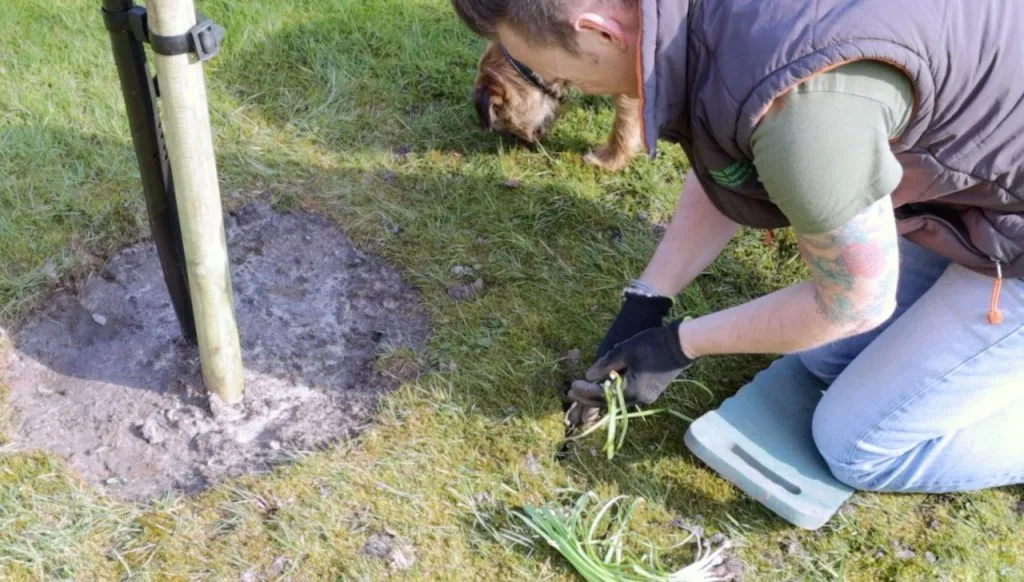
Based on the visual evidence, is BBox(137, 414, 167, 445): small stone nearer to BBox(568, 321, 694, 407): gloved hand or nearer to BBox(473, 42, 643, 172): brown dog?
BBox(568, 321, 694, 407): gloved hand

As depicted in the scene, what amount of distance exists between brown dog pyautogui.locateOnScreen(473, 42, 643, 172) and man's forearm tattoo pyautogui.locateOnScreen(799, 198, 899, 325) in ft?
5.46

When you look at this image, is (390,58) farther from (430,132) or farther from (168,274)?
(168,274)

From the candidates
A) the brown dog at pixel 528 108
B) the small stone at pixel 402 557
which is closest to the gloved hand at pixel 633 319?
the small stone at pixel 402 557

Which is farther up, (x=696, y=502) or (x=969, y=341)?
(x=969, y=341)

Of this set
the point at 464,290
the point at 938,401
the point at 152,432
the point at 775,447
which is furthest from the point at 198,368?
the point at 938,401

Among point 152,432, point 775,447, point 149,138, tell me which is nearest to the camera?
point 149,138

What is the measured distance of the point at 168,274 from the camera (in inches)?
99.1

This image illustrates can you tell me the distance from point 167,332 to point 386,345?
0.67 metres

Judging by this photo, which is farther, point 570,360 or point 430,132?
point 430,132

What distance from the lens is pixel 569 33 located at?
1654 mm

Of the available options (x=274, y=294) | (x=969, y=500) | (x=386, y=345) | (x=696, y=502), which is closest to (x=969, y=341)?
(x=969, y=500)

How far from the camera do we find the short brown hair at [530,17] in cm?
162

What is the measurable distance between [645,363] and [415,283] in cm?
96

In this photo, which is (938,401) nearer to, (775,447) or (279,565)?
(775,447)
